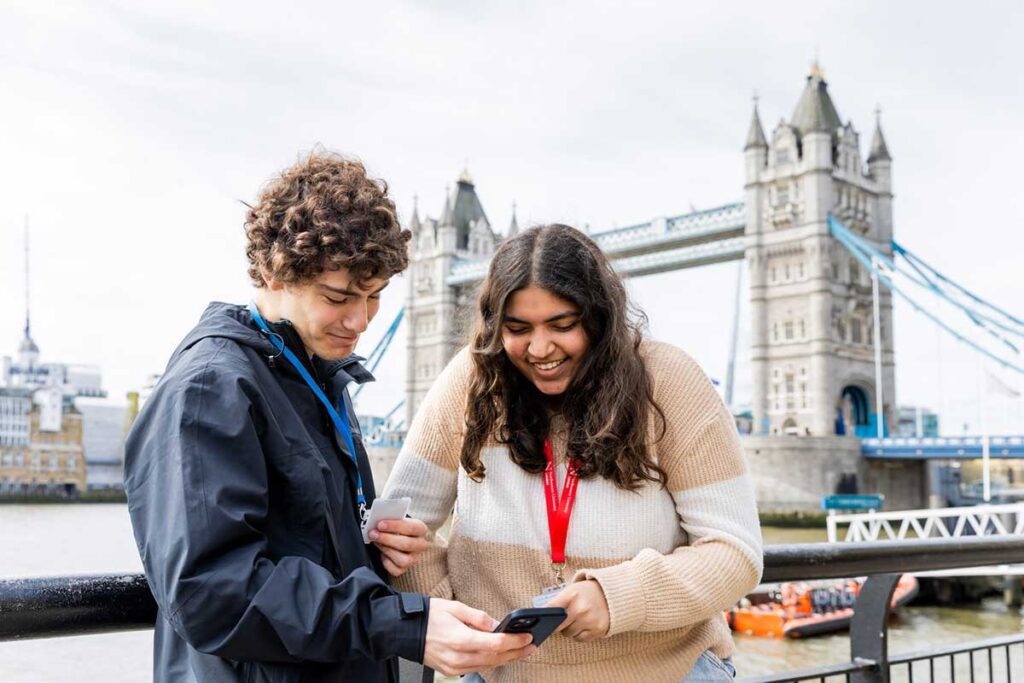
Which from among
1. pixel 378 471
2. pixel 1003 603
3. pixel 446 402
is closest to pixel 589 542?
pixel 446 402

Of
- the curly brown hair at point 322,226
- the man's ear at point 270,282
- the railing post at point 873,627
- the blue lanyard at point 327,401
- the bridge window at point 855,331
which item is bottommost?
the railing post at point 873,627

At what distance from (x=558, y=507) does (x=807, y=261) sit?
25.8m

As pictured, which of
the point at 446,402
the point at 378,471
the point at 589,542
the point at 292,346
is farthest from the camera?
the point at 378,471

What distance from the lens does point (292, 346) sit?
1090 millimetres

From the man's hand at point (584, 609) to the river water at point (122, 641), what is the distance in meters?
3.37

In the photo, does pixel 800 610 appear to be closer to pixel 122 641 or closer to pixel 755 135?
pixel 122 641

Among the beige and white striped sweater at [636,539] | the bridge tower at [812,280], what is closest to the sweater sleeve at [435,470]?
the beige and white striped sweater at [636,539]

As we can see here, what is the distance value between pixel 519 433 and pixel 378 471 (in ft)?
95.2

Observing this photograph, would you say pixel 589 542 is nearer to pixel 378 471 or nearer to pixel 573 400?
pixel 573 400

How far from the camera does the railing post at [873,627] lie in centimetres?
188

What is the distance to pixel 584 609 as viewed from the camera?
1.13 metres

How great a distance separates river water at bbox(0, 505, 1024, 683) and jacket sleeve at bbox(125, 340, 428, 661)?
3.40m

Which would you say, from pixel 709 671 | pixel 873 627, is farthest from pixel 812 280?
pixel 709 671

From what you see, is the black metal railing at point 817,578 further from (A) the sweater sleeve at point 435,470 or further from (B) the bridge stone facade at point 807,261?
(B) the bridge stone facade at point 807,261
